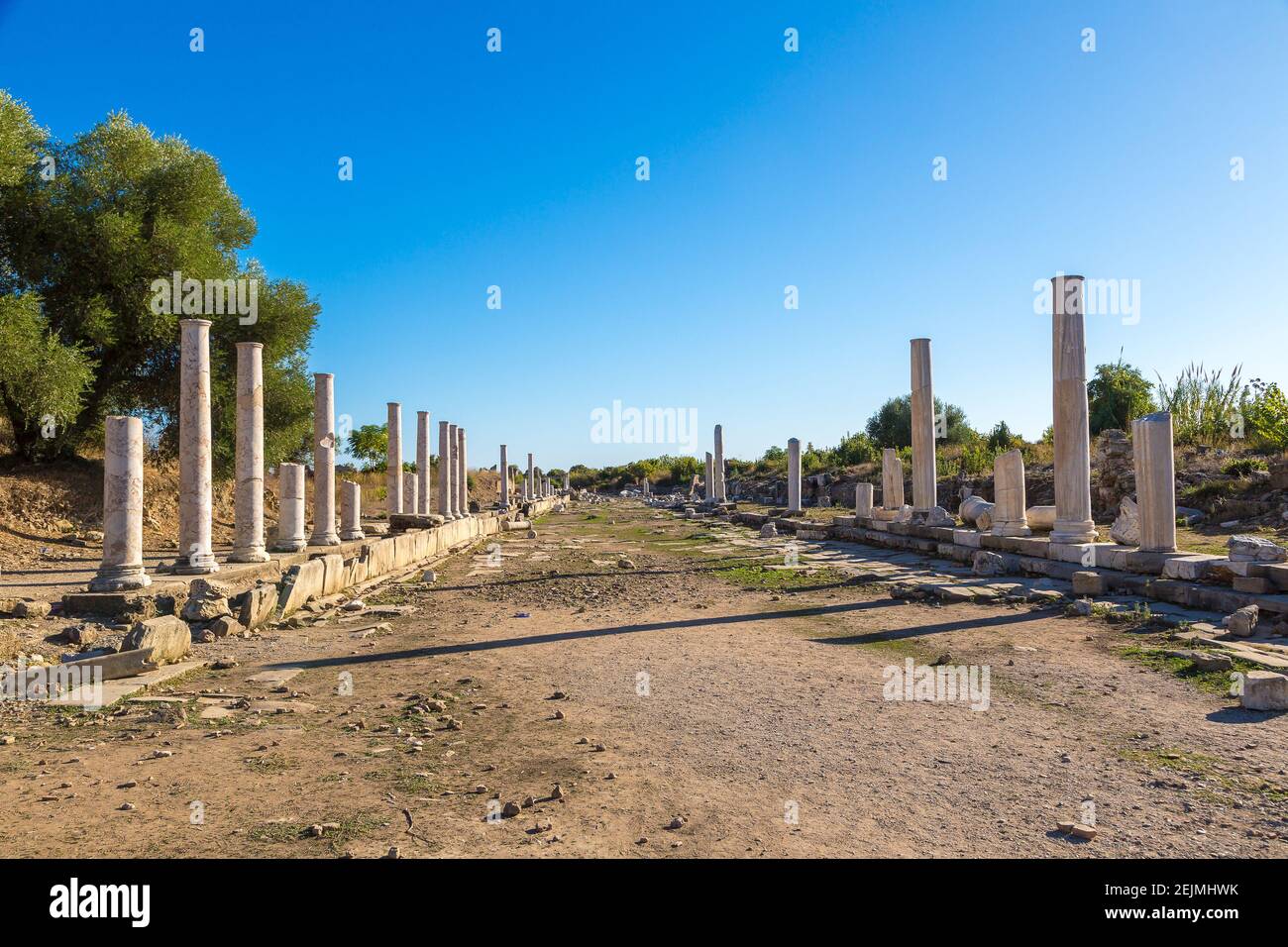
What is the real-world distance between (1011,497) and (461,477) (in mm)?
23272

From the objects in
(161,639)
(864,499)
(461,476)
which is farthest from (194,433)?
(461,476)

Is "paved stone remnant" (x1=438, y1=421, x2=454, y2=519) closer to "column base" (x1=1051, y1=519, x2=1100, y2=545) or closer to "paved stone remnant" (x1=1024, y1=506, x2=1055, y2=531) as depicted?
"paved stone remnant" (x1=1024, y1=506, x2=1055, y2=531)

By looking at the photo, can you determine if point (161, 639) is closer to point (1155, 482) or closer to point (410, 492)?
point (1155, 482)

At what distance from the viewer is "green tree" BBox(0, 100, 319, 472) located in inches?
699

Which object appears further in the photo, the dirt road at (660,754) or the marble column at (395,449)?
the marble column at (395,449)

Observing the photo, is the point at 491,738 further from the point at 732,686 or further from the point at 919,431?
the point at 919,431

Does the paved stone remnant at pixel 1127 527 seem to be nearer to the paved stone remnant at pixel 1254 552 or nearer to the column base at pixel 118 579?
the paved stone remnant at pixel 1254 552

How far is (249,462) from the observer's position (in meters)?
14.0

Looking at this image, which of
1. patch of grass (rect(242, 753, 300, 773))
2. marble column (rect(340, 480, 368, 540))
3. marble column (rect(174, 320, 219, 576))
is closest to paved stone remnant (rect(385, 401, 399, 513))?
marble column (rect(340, 480, 368, 540))

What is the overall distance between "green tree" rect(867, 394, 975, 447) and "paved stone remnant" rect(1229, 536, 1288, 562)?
34450 millimetres

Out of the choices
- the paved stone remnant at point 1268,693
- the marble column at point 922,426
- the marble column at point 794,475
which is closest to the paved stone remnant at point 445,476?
the marble column at point 794,475

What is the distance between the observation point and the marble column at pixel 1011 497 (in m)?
14.6

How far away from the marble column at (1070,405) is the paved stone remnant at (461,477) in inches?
847

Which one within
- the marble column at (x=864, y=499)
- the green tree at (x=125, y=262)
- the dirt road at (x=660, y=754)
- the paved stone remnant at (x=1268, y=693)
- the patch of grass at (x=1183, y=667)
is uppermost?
the green tree at (x=125, y=262)
